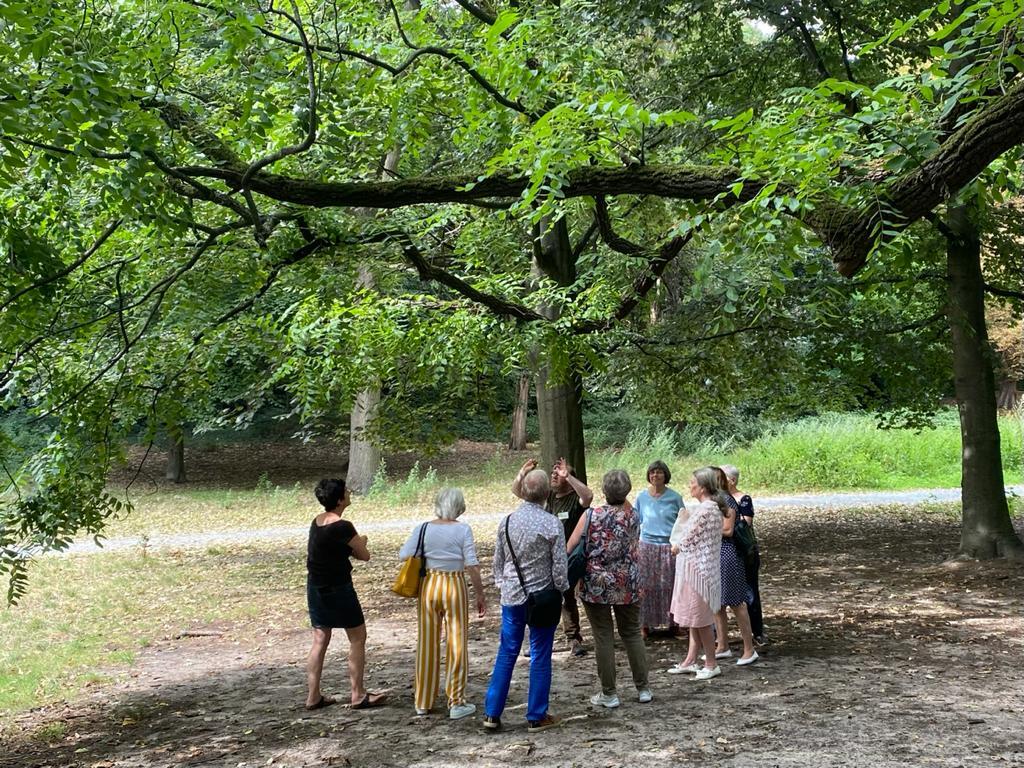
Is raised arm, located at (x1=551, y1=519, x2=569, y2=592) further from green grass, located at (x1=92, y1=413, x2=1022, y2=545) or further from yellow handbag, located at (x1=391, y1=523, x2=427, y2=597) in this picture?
green grass, located at (x1=92, y1=413, x2=1022, y2=545)

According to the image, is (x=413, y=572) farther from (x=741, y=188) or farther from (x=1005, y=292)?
(x=1005, y=292)

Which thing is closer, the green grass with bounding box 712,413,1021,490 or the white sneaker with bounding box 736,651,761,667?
the white sneaker with bounding box 736,651,761,667

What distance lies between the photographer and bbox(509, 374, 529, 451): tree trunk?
1337 inches

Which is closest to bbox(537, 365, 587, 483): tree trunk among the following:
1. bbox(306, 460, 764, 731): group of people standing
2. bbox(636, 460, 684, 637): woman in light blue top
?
bbox(636, 460, 684, 637): woman in light blue top

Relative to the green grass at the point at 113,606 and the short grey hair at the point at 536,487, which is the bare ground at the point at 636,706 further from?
the short grey hair at the point at 536,487

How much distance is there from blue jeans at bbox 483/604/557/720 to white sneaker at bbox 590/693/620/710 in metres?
0.50

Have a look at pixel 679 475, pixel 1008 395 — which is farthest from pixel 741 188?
pixel 1008 395

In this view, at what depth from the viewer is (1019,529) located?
16.2 m

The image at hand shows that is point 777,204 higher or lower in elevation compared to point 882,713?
higher

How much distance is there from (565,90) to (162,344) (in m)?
4.59

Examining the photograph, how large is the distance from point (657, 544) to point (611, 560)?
208 cm

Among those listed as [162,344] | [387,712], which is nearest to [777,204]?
[387,712]

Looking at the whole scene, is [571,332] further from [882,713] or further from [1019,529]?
[1019,529]

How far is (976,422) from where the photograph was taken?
12.4 metres
